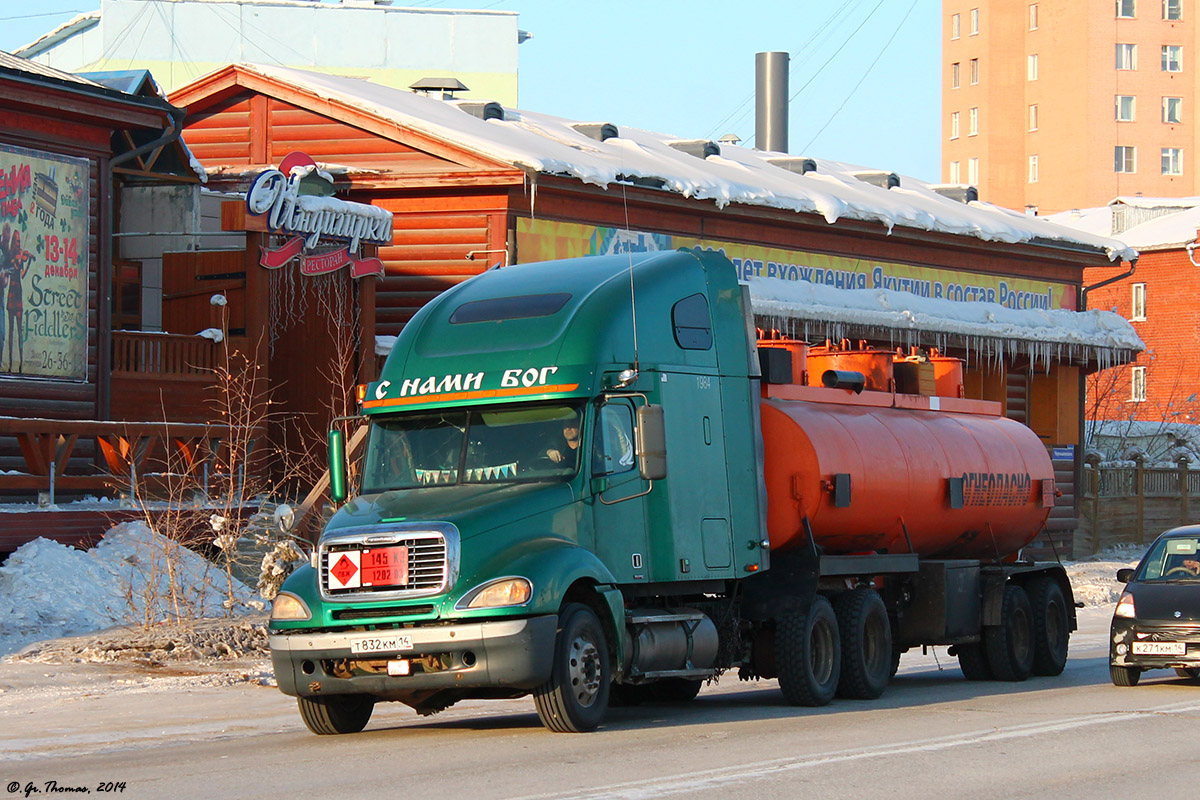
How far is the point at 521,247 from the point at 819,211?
7042mm

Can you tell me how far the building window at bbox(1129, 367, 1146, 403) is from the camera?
6719cm

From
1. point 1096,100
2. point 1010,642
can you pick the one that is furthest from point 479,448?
point 1096,100

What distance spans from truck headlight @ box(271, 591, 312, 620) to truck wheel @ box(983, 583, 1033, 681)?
8.64m

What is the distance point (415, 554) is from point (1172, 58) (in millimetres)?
94617

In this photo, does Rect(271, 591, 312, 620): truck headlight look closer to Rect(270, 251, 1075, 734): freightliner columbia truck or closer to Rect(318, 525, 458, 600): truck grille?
Rect(270, 251, 1075, 734): freightliner columbia truck

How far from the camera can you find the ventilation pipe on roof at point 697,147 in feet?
114

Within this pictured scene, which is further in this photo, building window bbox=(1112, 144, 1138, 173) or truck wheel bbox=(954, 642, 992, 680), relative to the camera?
building window bbox=(1112, 144, 1138, 173)

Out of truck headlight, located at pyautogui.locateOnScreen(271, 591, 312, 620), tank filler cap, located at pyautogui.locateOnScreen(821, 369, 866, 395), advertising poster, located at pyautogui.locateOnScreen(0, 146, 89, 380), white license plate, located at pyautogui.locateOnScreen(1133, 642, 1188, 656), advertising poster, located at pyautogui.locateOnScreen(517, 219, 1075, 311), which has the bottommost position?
white license plate, located at pyautogui.locateOnScreen(1133, 642, 1188, 656)

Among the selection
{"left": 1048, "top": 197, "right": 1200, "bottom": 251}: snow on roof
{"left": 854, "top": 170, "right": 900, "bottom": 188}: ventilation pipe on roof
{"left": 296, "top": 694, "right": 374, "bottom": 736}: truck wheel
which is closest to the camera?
{"left": 296, "top": 694, "right": 374, "bottom": 736}: truck wheel

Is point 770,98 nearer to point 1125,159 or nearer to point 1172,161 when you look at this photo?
point 1125,159

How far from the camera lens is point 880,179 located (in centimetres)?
3959

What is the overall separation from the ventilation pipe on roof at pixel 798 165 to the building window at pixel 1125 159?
64.6 metres

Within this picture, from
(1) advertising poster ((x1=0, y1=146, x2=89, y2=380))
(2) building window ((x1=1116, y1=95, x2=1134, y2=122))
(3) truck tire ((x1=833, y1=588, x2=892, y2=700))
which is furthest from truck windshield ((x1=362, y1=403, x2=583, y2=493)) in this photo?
(2) building window ((x1=1116, y1=95, x2=1134, y2=122))

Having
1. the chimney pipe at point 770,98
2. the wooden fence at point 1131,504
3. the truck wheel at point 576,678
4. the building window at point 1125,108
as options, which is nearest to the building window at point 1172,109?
the building window at point 1125,108
